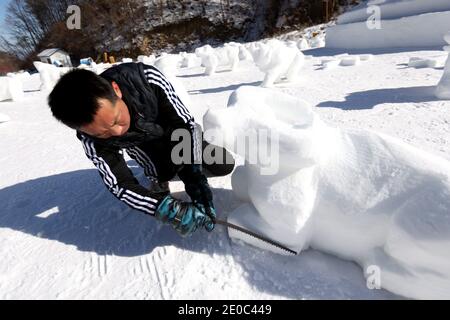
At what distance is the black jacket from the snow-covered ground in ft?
1.06

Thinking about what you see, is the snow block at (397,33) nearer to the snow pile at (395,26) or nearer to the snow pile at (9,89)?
the snow pile at (395,26)

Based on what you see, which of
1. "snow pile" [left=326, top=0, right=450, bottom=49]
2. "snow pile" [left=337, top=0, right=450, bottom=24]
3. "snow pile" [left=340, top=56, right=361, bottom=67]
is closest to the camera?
"snow pile" [left=340, top=56, right=361, bottom=67]

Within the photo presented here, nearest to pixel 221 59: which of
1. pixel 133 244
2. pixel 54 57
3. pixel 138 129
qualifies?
pixel 138 129

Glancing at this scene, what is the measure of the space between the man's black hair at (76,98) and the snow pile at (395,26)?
7.47 meters

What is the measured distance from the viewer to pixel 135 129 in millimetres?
1707

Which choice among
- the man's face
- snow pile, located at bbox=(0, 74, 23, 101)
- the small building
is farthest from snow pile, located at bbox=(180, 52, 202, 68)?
the small building

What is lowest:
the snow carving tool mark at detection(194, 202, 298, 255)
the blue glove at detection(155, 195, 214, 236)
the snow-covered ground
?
the snow-covered ground

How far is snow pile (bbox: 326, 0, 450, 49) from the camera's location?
665 cm

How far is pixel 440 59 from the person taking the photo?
16.1ft

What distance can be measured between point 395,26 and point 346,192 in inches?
296

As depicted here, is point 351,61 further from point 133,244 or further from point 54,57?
point 54,57

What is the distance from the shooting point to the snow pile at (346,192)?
117 centimetres

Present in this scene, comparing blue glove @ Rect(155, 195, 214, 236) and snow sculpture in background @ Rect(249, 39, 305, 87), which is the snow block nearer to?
snow sculpture in background @ Rect(249, 39, 305, 87)
